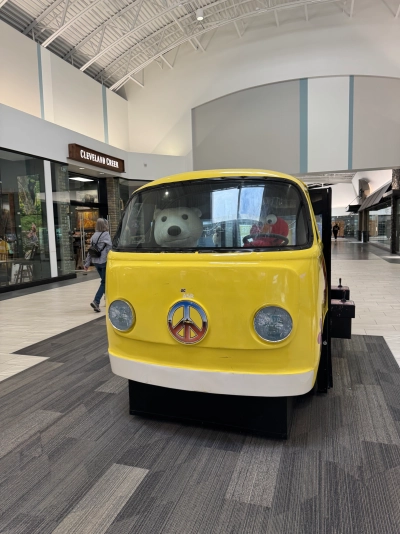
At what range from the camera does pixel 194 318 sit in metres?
2.32

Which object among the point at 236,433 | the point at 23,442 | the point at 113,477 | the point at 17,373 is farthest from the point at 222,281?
the point at 17,373

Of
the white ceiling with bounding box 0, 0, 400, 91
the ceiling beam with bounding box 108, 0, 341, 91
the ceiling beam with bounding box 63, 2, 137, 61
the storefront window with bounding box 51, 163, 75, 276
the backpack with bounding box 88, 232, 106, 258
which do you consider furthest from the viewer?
the ceiling beam with bounding box 108, 0, 341, 91

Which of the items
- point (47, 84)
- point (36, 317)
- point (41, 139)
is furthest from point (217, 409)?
point (47, 84)

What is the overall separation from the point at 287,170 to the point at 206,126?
4.53 metres

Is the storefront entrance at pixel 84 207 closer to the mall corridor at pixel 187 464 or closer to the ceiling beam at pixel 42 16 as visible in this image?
the ceiling beam at pixel 42 16

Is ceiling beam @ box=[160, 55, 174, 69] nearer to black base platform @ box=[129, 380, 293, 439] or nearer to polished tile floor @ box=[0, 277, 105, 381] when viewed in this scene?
polished tile floor @ box=[0, 277, 105, 381]

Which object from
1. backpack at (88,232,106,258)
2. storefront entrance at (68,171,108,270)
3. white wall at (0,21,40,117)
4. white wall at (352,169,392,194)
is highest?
white wall at (0,21,40,117)

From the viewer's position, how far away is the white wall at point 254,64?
600 inches

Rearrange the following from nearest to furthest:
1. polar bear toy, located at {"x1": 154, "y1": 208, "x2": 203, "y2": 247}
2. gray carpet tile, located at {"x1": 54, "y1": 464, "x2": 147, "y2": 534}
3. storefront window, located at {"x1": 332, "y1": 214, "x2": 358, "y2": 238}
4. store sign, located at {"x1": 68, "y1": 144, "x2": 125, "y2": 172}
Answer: gray carpet tile, located at {"x1": 54, "y1": 464, "x2": 147, "y2": 534} < polar bear toy, located at {"x1": 154, "y1": 208, "x2": 203, "y2": 247} < store sign, located at {"x1": 68, "y1": 144, "x2": 125, "y2": 172} < storefront window, located at {"x1": 332, "y1": 214, "x2": 358, "y2": 238}

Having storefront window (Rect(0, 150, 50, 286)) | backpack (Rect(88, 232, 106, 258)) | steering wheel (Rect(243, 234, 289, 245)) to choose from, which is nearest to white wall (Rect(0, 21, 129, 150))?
storefront window (Rect(0, 150, 50, 286))

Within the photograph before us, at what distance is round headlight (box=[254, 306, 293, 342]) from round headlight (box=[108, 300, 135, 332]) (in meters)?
0.87

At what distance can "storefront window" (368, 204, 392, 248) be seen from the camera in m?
22.1

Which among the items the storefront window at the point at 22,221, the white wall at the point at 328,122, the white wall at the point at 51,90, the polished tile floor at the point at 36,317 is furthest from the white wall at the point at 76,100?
the white wall at the point at 328,122

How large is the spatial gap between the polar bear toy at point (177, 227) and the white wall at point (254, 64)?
16.0 metres
